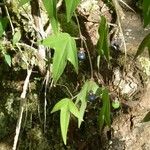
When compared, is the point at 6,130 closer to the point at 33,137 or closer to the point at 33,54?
the point at 33,137

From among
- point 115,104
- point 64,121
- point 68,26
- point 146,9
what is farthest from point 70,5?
point 68,26

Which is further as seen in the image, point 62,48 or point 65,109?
point 65,109

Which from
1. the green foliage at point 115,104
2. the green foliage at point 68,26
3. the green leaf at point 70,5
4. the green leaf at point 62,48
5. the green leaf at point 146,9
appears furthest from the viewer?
the green foliage at point 68,26

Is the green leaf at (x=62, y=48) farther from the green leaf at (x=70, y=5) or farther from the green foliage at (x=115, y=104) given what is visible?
the green foliage at (x=115, y=104)

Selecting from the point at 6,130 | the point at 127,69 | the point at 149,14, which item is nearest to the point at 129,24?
the point at 127,69

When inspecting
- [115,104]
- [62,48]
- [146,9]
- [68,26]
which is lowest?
[115,104]

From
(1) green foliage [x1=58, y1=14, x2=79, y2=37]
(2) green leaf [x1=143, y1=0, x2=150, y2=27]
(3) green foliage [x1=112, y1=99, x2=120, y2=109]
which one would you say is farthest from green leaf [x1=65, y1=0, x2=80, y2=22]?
(1) green foliage [x1=58, y1=14, x2=79, y2=37]

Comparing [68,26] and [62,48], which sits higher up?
[62,48]

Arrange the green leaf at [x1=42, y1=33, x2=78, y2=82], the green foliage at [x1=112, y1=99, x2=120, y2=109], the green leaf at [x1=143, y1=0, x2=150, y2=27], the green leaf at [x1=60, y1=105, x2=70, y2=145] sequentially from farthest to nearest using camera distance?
the green foliage at [x1=112, y1=99, x2=120, y2=109] → the green leaf at [x1=60, y1=105, x2=70, y2=145] → the green leaf at [x1=42, y1=33, x2=78, y2=82] → the green leaf at [x1=143, y1=0, x2=150, y2=27]

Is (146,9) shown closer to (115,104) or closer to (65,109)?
(65,109)

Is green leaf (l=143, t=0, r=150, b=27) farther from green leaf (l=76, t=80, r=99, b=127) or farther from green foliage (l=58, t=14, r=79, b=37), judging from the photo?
green foliage (l=58, t=14, r=79, b=37)

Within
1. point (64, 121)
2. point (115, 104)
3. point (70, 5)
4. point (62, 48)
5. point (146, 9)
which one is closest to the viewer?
point (70, 5)

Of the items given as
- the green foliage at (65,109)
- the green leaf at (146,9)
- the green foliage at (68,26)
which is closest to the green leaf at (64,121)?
the green foliage at (65,109)

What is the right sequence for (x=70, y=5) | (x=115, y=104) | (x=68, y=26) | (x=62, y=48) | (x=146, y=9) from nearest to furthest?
(x=70, y=5)
(x=146, y=9)
(x=62, y=48)
(x=115, y=104)
(x=68, y=26)
